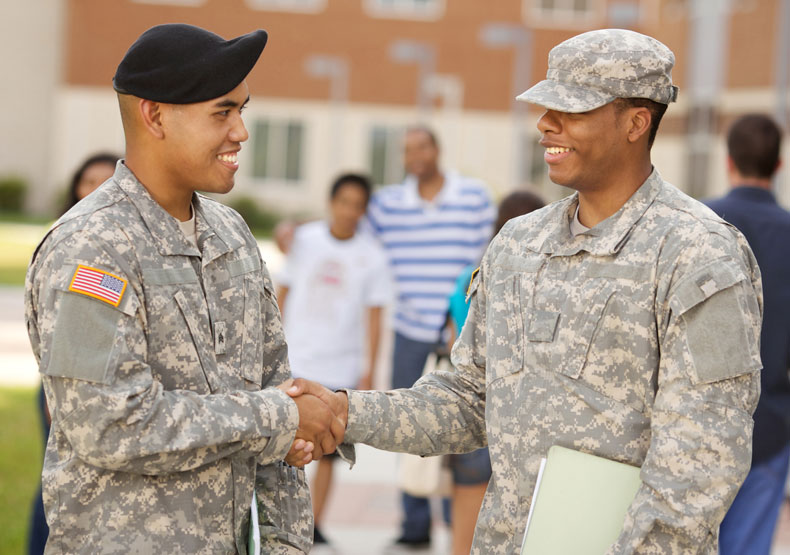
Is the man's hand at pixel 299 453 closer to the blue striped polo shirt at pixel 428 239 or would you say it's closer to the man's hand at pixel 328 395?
the man's hand at pixel 328 395

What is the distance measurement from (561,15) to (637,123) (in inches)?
1439

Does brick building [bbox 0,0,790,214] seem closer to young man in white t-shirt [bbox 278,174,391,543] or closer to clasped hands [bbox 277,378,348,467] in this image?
young man in white t-shirt [bbox 278,174,391,543]

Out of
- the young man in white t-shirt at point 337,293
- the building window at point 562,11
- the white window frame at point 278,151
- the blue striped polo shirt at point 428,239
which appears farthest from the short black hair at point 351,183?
the white window frame at point 278,151

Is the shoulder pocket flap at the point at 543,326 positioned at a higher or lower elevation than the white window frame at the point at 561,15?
lower

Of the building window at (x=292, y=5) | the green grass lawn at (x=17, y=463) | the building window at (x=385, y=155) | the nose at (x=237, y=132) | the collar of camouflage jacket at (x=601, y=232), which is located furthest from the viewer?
the building window at (x=385, y=155)

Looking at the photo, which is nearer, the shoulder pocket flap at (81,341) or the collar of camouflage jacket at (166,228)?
the shoulder pocket flap at (81,341)

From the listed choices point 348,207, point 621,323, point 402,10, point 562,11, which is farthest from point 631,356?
point 402,10

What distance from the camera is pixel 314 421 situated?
346cm

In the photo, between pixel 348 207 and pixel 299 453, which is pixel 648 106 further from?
pixel 348 207

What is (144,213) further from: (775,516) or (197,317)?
(775,516)

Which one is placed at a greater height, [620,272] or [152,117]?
[152,117]

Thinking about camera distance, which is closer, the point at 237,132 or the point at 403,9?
the point at 237,132

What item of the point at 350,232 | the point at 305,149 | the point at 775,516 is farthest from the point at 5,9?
the point at 775,516

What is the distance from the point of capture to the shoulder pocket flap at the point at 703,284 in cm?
289
